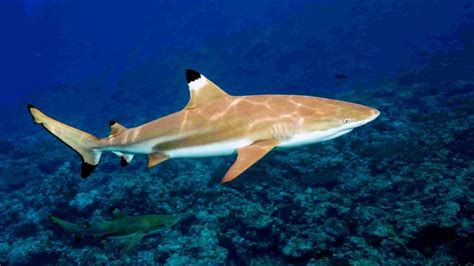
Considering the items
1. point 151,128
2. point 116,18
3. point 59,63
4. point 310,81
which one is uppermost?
point 116,18

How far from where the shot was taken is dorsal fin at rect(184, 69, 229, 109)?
5539mm

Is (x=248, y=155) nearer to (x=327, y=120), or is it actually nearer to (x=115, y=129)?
(x=327, y=120)

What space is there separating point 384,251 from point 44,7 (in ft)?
396

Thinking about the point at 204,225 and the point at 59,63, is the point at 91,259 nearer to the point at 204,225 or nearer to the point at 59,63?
the point at 204,225

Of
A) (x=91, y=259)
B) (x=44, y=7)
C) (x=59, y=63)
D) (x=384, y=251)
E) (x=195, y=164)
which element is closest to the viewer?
(x=384, y=251)

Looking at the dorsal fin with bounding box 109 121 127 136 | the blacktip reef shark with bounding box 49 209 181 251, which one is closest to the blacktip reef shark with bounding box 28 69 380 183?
the dorsal fin with bounding box 109 121 127 136

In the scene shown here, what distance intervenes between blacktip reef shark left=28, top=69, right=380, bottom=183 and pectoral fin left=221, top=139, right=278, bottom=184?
0.5 inches

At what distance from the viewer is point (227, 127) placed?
16.9 feet

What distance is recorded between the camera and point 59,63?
76.2 m

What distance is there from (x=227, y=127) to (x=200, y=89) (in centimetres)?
93

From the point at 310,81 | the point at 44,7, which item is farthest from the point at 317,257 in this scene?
the point at 44,7

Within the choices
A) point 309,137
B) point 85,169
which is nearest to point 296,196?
point 309,137

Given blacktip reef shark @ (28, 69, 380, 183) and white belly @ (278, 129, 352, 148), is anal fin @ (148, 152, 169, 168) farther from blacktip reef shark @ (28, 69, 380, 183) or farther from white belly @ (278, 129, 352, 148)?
white belly @ (278, 129, 352, 148)

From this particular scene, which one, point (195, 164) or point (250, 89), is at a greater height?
point (250, 89)
